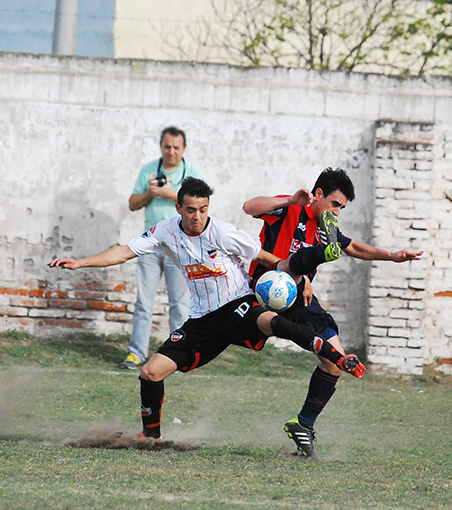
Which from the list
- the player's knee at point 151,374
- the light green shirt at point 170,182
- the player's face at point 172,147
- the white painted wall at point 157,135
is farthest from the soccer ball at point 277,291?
the white painted wall at point 157,135

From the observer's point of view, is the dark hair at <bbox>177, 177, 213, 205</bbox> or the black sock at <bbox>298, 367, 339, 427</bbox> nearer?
the dark hair at <bbox>177, 177, 213, 205</bbox>

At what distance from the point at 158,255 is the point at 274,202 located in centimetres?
309

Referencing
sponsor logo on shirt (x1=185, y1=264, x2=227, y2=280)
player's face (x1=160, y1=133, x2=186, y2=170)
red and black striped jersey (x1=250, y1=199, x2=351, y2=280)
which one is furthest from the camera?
player's face (x1=160, y1=133, x2=186, y2=170)

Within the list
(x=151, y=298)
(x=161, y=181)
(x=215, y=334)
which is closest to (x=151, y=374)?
(x=215, y=334)

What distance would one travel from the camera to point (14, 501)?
11.9 feet

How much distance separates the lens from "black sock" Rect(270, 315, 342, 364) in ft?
17.8

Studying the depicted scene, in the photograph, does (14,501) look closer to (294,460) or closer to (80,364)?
(294,460)

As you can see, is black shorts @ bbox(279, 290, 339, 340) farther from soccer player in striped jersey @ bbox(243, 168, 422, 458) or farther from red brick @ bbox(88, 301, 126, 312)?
red brick @ bbox(88, 301, 126, 312)

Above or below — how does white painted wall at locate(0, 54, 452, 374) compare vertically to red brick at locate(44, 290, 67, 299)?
above

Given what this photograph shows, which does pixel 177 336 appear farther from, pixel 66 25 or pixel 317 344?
pixel 66 25

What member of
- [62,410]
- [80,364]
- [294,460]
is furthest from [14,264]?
[294,460]

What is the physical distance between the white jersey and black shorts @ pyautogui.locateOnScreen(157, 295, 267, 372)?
2.8 inches

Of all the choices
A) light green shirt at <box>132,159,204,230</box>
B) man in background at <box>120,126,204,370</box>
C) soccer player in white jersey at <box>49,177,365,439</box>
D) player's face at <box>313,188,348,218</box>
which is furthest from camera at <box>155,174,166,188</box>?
player's face at <box>313,188,348,218</box>

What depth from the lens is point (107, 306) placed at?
966cm
